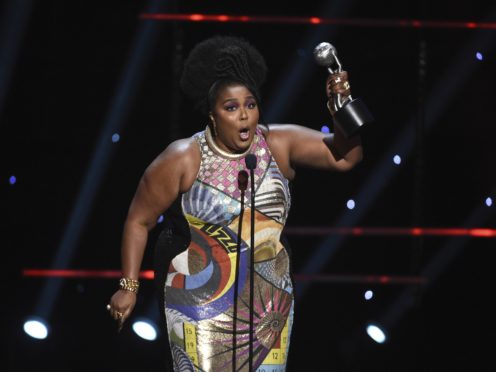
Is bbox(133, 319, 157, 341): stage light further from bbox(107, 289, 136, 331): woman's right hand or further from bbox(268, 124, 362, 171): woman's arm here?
bbox(268, 124, 362, 171): woman's arm

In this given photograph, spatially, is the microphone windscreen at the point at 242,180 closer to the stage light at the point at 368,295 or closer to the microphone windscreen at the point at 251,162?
the microphone windscreen at the point at 251,162

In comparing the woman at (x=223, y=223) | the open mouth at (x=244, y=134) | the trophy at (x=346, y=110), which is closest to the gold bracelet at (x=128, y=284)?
the woman at (x=223, y=223)

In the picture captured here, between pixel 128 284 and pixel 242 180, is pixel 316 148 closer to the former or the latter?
pixel 242 180

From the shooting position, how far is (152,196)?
9.31 feet

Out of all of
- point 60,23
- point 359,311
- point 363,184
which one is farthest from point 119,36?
point 359,311

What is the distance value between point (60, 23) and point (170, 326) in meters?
2.18

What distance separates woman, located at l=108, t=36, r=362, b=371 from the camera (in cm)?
280

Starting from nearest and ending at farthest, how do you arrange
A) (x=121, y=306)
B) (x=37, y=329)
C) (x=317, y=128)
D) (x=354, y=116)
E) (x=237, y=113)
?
(x=354, y=116)
(x=237, y=113)
(x=121, y=306)
(x=37, y=329)
(x=317, y=128)

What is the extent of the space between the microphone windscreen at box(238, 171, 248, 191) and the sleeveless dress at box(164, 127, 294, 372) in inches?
0.8

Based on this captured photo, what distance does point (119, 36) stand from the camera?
4.60 m

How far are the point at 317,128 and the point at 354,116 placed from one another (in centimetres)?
206

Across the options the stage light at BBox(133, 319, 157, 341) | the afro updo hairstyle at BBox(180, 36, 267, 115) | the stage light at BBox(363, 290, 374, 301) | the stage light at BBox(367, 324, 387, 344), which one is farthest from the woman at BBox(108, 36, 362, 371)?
the stage light at BBox(363, 290, 374, 301)

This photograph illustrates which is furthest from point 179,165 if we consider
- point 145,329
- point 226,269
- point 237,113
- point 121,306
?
point 145,329

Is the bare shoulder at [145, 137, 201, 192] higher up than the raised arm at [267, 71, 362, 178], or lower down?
lower down
